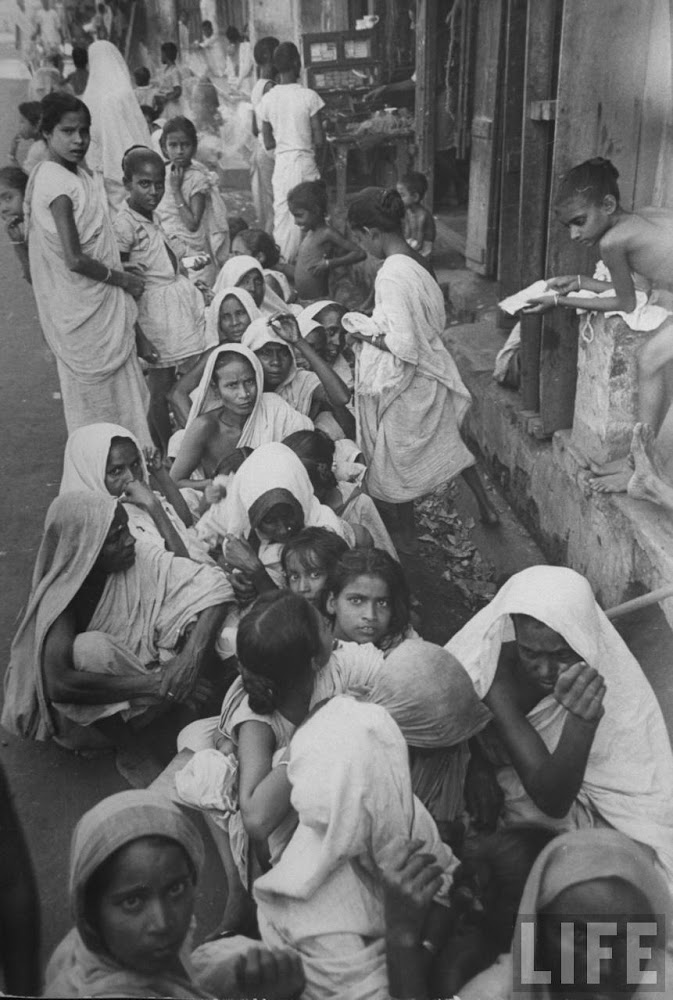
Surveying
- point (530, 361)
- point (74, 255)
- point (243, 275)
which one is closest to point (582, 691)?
point (530, 361)

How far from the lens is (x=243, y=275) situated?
18.4 feet

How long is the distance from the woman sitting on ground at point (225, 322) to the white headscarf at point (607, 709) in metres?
2.85

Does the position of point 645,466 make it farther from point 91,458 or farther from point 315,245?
point 315,245

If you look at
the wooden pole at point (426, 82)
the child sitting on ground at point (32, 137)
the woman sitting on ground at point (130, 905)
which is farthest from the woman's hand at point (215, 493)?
the wooden pole at point (426, 82)

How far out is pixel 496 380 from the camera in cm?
522

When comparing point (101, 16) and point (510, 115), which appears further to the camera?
point (101, 16)

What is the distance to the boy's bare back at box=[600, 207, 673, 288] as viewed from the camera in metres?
3.64

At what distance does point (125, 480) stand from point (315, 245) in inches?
143

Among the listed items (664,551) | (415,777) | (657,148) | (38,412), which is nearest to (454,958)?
(415,777)

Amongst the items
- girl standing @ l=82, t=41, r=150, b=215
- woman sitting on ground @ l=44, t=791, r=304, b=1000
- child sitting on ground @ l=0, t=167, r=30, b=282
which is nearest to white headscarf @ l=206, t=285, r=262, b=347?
child sitting on ground @ l=0, t=167, r=30, b=282

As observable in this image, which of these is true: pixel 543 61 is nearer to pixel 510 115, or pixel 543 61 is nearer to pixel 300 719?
pixel 510 115

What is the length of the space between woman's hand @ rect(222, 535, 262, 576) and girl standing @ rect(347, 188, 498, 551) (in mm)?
1418

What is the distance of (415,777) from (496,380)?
305 centimetres

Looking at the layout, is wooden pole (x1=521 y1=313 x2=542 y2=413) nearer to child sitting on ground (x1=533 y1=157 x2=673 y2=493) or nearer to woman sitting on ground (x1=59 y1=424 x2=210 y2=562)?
child sitting on ground (x1=533 y1=157 x2=673 y2=493)
